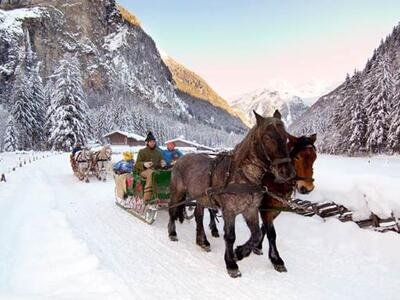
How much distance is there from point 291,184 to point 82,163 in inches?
585

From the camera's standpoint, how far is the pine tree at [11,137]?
49.8 meters

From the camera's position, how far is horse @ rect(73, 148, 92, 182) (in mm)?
19156

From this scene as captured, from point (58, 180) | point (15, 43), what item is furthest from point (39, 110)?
point (15, 43)

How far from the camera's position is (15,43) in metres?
149

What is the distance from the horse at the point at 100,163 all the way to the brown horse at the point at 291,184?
46.4ft

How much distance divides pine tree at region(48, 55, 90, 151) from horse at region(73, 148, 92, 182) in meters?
27.0

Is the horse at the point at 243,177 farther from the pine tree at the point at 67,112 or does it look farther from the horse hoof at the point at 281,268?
the pine tree at the point at 67,112

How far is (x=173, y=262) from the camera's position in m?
6.62

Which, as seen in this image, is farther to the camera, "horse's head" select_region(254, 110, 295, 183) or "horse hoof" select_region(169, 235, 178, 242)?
"horse hoof" select_region(169, 235, 178, 242)

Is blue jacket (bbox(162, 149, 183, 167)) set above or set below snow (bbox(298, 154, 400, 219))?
above

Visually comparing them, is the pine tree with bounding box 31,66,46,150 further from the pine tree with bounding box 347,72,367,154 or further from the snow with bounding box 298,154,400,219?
the snow with bounding box 298,154,400,219

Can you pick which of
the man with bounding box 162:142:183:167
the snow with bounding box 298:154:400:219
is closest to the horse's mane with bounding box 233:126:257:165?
the snow with bounding box 298:154:400:219

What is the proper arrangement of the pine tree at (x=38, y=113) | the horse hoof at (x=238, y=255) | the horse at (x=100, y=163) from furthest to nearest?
the pine tree at (x=38, y=113) < the horse at (x=100, y=163) < the horse hoof at (x=238, y=255)

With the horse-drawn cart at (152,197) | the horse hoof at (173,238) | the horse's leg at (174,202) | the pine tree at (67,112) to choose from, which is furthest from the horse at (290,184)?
the pine tree at (67,112)
